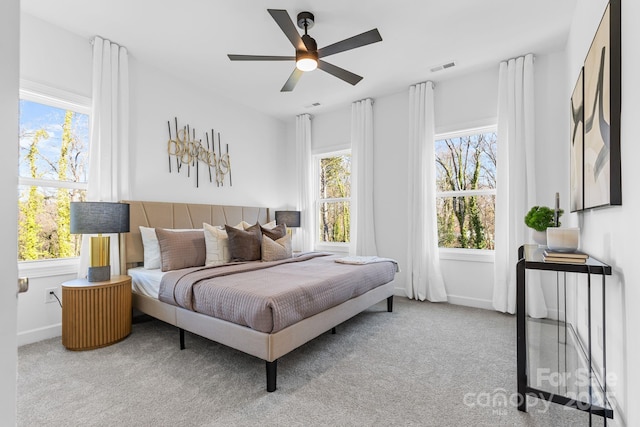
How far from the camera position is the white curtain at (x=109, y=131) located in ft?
10.2

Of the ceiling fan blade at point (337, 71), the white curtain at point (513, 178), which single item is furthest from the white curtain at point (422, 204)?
the ceiling fan blade at point (337, 71)

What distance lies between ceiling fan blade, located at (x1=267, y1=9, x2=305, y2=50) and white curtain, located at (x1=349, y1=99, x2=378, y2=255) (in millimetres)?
2232

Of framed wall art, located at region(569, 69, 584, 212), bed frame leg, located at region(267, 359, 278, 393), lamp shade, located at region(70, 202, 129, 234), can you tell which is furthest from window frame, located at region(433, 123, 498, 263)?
lamp shade, located at region(70, 202, 129, 234)

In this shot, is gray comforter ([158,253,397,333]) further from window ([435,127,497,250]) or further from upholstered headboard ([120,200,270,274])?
window ([435,127,497,250])

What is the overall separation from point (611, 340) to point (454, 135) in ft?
9.91

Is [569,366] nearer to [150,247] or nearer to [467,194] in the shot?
[467,194]

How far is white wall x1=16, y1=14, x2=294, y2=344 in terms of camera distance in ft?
9.24

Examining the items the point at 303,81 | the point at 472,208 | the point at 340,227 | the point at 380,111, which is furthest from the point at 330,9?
the point at 340,227

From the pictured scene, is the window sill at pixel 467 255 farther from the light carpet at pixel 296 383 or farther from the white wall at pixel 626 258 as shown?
the white wall at pixel 626 258

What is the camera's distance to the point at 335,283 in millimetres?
2590

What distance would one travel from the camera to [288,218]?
5.04 metres

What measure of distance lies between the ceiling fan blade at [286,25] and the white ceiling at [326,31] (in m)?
0.36

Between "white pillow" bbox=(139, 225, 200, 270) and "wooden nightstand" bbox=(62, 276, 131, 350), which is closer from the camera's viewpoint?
"wooden nightstand" bbox=(62, 276, 131, 350)

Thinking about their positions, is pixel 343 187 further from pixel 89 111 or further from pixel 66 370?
pixel 66 370
